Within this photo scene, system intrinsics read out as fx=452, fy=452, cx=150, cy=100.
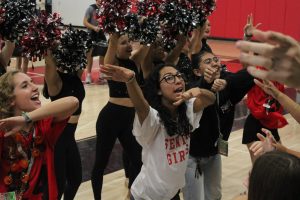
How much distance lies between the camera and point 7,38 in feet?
10.5

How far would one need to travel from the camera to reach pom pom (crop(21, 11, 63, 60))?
3.09 meters

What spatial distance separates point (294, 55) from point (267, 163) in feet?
1.08

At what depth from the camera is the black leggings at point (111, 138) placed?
3586 millimetres

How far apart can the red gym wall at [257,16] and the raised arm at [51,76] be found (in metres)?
11.5

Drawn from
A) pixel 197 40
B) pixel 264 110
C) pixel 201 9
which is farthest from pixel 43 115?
pixel 197 40

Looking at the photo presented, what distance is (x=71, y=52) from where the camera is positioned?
326 cm

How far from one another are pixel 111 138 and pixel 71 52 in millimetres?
776

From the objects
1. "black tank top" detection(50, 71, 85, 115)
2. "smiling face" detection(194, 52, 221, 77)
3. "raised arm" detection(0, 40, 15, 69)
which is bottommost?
"black tank top" detection(50, 71, 85, 115)

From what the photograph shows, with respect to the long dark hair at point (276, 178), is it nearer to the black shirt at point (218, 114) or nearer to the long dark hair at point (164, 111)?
the long dark hair at point (164, 111)

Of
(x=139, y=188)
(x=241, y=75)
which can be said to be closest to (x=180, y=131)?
(x=139, y=188)

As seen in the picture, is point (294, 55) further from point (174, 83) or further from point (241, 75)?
point (241, 75)

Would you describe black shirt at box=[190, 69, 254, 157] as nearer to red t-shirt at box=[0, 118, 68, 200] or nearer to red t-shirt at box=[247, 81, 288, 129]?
red t-shirt at box=[247, 81, 288, 129]

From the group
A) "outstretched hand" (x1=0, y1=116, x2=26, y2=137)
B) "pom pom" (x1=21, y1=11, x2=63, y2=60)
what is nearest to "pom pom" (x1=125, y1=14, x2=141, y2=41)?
"pom pom" (x1=21, y1=11, x2=63, y2=60)

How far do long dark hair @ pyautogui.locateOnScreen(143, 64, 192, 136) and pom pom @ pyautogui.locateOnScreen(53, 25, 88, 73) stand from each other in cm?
68
